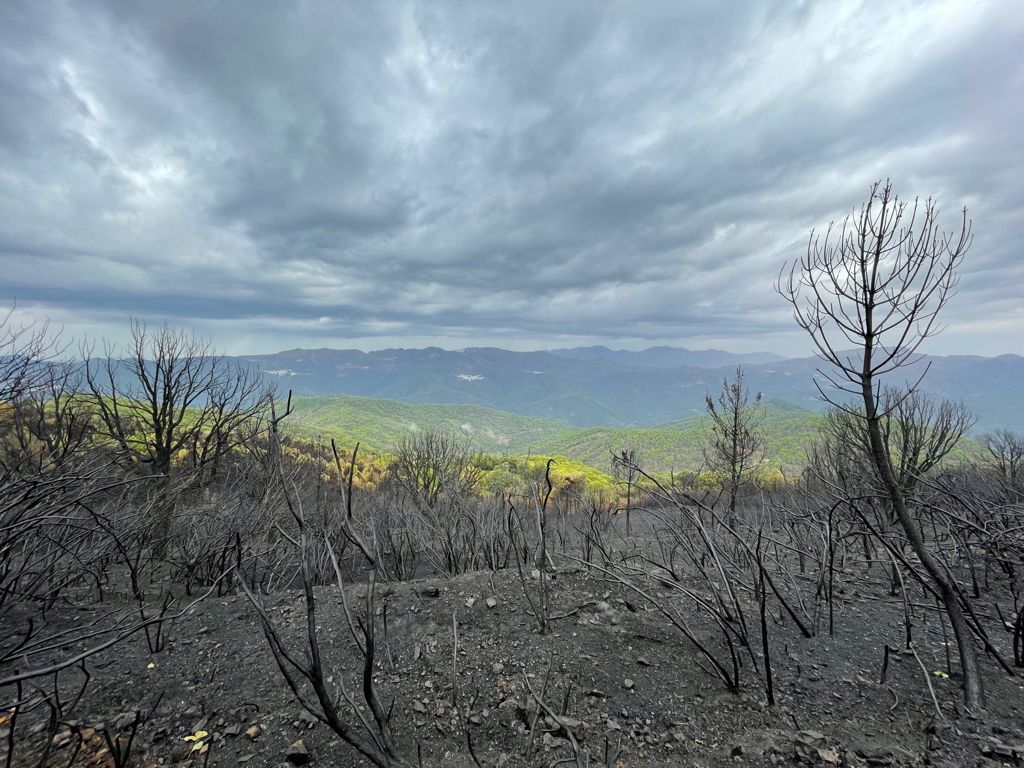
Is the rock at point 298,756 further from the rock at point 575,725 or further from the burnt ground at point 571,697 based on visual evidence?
the rock at point 575,725

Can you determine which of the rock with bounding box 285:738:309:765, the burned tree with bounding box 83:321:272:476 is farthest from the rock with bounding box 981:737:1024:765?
the burned tree with bounding box 83:321:272:476

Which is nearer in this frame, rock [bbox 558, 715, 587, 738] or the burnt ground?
the burnt ground

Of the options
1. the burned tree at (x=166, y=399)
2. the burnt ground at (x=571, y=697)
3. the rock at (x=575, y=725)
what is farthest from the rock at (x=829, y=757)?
the burned tree at (x=166, y=399)

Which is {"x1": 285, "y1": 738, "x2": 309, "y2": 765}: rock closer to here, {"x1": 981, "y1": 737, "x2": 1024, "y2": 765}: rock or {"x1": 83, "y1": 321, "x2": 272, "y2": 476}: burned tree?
{"x1": 981, "y1": 737, "x2": 1024, "y2": 765}: rock

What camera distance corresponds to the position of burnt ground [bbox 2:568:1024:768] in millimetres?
2797

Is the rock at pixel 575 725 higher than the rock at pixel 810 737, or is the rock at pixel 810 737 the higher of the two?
the rock at pixel 810 737

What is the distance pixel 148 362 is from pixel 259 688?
14.5 meters

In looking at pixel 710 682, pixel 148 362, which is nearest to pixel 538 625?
pixel 710 682

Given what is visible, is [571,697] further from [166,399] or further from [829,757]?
[166,399]

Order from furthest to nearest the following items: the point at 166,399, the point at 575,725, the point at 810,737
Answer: the point at 166,399 < the point at 575,725 < the point at 810,737

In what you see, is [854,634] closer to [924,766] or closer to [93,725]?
[924,766]

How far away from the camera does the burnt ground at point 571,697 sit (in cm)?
280

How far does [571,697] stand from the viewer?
341 cm

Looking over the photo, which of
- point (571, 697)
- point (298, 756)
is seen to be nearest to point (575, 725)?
point (571, 697)
